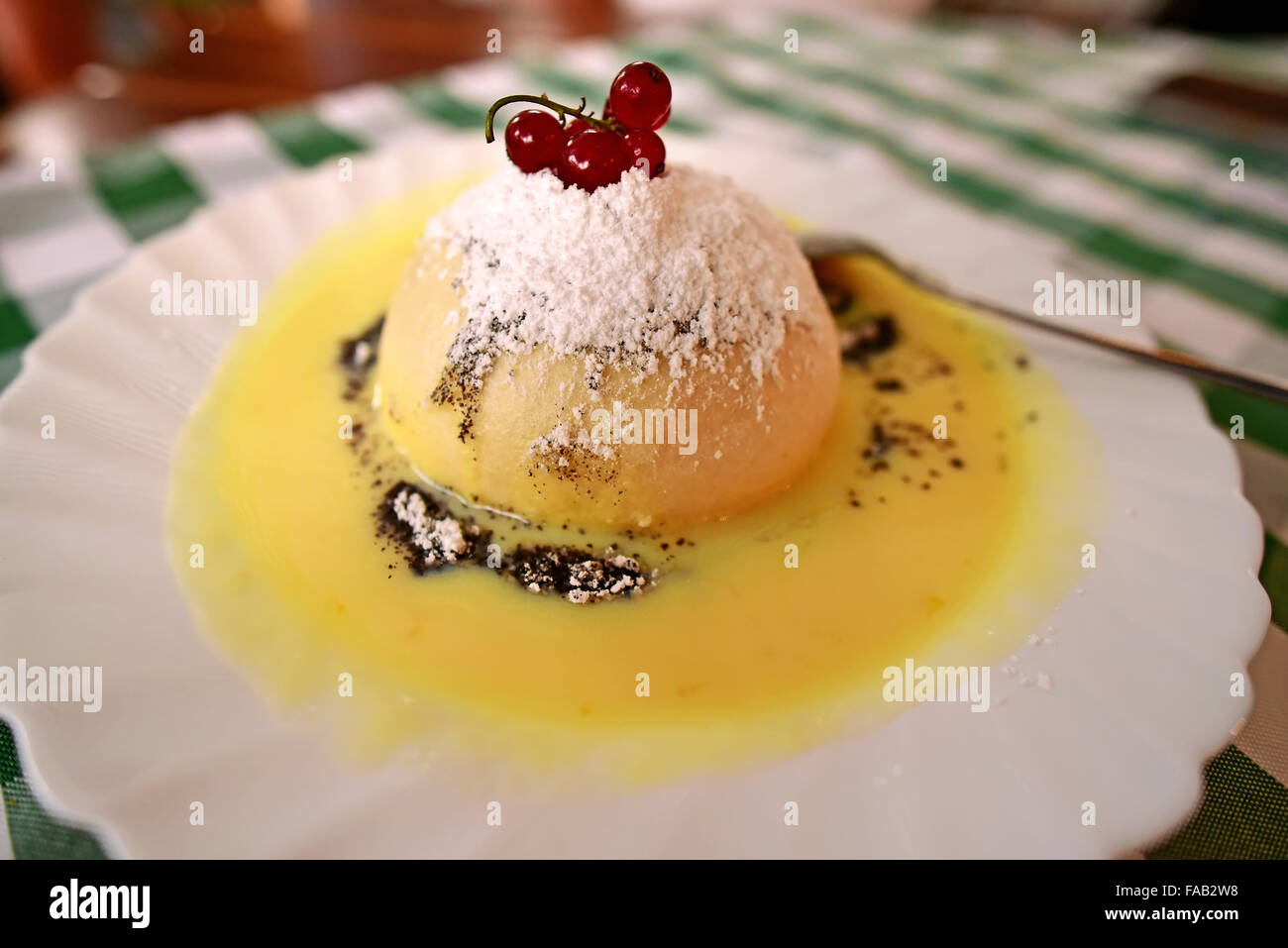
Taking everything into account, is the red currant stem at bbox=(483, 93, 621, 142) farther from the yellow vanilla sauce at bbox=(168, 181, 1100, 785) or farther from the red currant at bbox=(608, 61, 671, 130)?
the yellow vanilla sauce at bbox=(168, 181, 1100, 785)

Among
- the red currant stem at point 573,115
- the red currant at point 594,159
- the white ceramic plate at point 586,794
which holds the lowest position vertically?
the white ceramic plate at point 586,794

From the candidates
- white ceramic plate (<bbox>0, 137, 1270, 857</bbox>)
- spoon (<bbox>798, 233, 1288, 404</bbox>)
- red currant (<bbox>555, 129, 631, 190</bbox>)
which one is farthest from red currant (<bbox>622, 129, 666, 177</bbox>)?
white ceramic plate (<bbox>0, 137, 1270, 857</bbox>)

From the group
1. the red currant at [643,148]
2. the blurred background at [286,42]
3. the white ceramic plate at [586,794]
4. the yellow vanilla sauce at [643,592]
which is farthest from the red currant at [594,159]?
the blurred background at [286,42]

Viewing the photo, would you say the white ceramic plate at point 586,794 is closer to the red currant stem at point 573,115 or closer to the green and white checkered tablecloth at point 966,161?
the green and white checkered tablecloth at point 966,161

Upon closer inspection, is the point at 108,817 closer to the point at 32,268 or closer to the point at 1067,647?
the point at 1067,647

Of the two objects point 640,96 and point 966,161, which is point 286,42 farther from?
point 640,96

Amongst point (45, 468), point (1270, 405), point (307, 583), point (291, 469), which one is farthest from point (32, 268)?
point (1270, 405)
